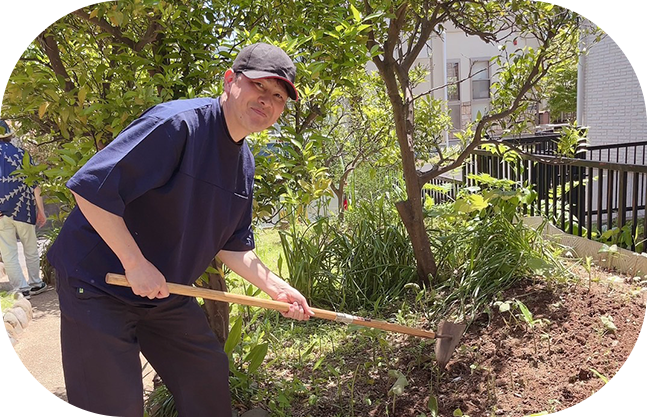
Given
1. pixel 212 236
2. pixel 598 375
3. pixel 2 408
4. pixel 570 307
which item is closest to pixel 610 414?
pixel 598 375

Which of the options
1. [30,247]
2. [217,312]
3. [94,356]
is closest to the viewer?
[94,356]

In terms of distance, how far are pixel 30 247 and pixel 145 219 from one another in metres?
5.32

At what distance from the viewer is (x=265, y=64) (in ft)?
7.04

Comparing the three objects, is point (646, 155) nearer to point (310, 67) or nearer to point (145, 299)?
point (310, 67)

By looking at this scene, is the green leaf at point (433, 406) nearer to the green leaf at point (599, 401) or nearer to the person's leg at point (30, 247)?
the green leaf at point (599, 401)

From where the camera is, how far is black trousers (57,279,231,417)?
214 centimetres

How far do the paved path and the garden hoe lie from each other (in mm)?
1944

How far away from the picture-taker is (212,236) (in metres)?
2.38

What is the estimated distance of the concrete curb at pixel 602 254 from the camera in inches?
176

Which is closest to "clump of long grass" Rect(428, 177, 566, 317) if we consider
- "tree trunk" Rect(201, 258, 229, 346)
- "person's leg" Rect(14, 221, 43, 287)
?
"tree trunk" Rect(201, 258, 229, 346)

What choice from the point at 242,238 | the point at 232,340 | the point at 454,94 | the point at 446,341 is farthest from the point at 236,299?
the point at 454,94

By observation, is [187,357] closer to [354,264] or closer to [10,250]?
[354,264]

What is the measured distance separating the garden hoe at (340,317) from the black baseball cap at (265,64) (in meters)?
0.89

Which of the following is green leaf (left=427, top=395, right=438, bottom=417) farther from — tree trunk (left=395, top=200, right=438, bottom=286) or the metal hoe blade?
tree trunk (left=395, top=200, right=438, bottom=286)
